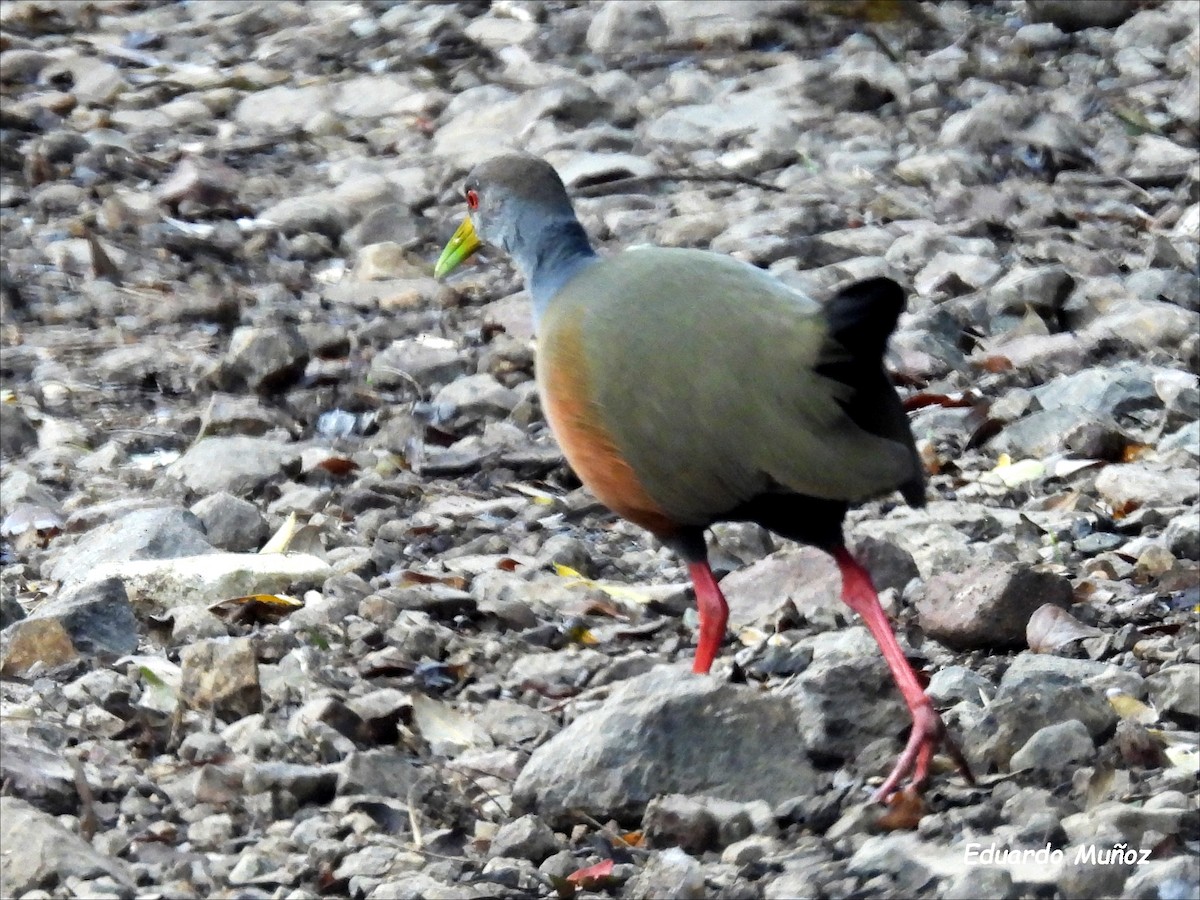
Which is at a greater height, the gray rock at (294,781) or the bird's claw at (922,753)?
the gray rock at (294,781)

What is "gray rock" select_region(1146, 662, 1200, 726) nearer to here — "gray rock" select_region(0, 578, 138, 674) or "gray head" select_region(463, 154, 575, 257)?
"gray head" select_region(463, 154, 575, 257)

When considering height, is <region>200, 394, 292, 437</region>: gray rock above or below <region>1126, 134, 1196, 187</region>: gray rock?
above

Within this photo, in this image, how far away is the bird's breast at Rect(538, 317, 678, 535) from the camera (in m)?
4.32

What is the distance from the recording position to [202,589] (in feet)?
16.5

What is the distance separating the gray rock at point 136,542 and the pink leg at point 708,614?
1.48m

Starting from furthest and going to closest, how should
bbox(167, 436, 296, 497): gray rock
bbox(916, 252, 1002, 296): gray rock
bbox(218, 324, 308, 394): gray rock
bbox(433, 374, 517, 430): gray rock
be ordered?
bbox(916, 252, 1002, 296): gray rock
bbox(218, 324, 308, 394): gray rock
bbox(433, 374, 517, 430): gray rock
bbox(167, 436, 296, 497): gray rock

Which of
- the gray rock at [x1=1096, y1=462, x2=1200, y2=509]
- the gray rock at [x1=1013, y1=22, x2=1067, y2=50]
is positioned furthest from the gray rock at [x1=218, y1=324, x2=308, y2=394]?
the gray rock at [x1=1013, y1=22, x2=1067, y2=50]

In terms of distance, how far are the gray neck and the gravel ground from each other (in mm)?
656

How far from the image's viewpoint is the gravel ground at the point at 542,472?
3.73 meters

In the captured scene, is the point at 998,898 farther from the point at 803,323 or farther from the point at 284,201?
the point at 284,201

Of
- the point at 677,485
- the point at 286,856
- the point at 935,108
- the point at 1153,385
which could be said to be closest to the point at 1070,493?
the point at 1153,385

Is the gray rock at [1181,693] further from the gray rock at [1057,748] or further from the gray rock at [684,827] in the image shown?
the gray rock at [684,827]

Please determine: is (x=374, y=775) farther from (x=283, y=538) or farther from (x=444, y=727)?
(x=283, y=538)

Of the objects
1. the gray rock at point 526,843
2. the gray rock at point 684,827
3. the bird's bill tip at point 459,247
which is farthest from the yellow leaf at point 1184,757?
the bird's bill tip at point 459,247
